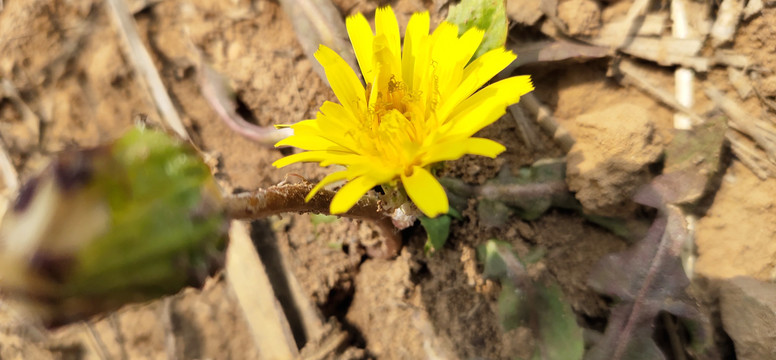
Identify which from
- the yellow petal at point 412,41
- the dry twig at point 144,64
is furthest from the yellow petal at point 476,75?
the dry twig at point 144,64

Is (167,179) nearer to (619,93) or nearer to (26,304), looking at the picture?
(26,304)

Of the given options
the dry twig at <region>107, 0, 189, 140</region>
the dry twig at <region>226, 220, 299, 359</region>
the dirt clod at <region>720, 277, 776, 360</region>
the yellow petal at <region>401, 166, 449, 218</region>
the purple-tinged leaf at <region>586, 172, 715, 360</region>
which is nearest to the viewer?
the yellow petal at <region>401, 166, 449, 218</region>

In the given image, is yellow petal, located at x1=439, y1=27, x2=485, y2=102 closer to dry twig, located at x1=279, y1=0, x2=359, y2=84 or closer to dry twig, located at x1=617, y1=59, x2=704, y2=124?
dry twig, located at x1=279, y1=0, x2=359, y2=84

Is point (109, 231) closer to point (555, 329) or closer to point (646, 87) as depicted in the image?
point (555, 329)

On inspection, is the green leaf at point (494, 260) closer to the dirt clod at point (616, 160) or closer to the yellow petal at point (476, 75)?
the dirt clod at point (616, 160)

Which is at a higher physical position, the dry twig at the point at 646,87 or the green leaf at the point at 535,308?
the dry twig at the point at 646,87

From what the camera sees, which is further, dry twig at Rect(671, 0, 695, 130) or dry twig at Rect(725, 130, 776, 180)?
dry twig at Rect(671, 0, 695, 130)

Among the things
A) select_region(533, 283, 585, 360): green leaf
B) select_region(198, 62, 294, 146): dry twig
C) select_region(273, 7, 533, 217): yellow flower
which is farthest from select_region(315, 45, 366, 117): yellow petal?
select_region(533, 283, 585, 360): green leaf

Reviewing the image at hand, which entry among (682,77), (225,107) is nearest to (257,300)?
(225,107)
